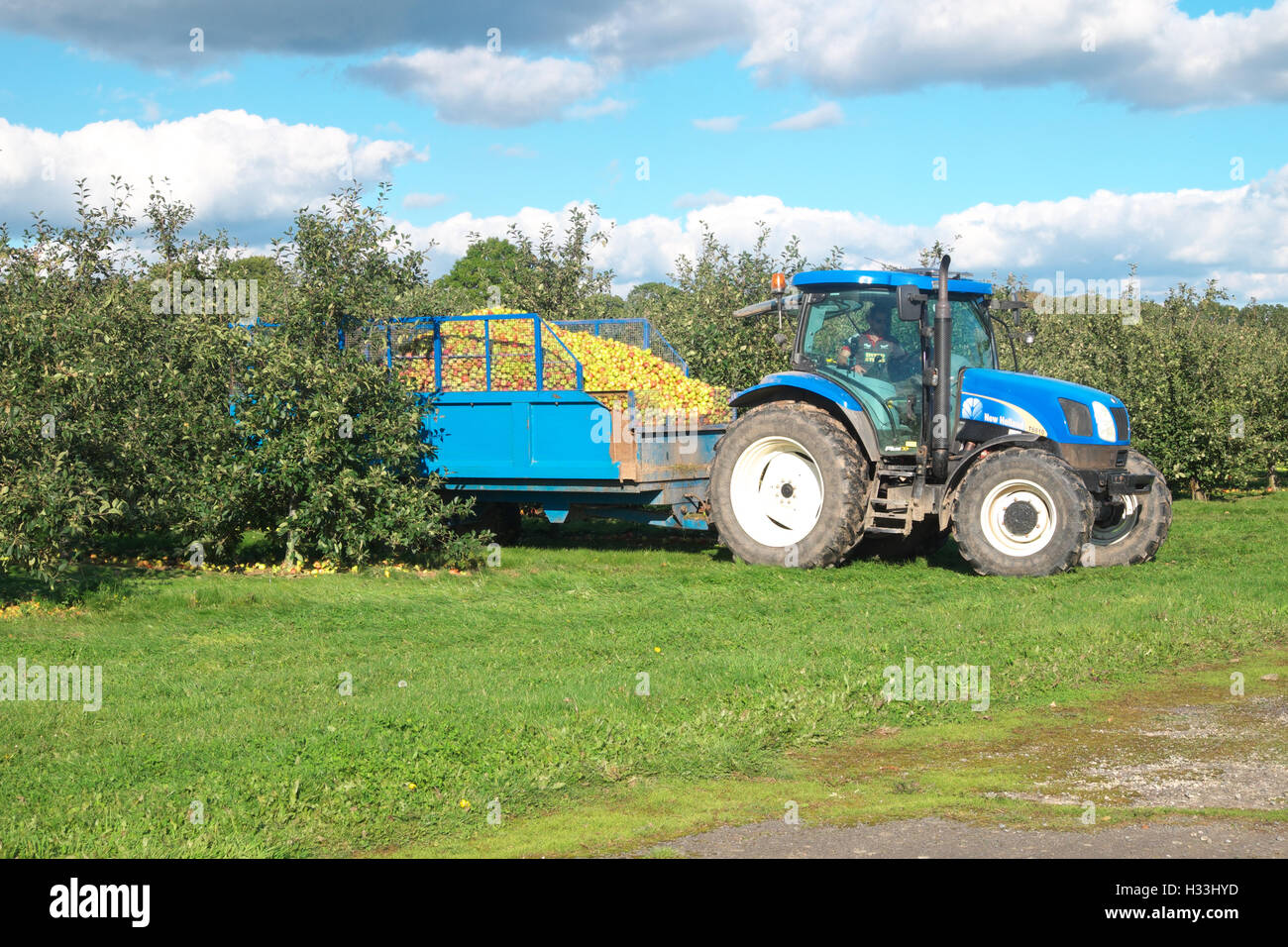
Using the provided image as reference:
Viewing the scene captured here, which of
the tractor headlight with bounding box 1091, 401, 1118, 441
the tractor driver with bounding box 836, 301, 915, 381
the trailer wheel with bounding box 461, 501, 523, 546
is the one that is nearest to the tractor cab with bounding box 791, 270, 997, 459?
the tractor driver with bounding box 836, 301, 915, 381

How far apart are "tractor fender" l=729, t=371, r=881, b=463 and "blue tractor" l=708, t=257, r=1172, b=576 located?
0.02 metres

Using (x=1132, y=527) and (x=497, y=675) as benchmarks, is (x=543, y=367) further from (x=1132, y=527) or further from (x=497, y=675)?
(x=1132, y=527)

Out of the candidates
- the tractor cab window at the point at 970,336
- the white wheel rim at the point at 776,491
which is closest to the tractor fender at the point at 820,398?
the white wheel rim at the point at 776,491

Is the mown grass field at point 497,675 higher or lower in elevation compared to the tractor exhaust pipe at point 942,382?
lower

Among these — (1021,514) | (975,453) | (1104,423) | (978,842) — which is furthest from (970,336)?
(978,842)

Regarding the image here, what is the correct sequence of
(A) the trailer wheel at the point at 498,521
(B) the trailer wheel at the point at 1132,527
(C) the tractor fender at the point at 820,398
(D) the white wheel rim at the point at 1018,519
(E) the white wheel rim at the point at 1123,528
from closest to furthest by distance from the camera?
1. (D) the white wheel rim at the point at 1018,519
2. (B) the trailer wheel at the point at 1132,527
3. (C) the tractor fender at the point at 820,398
4. (E) the white wheel rim at the point at 1123,528
5. (A) the trailer wheel at the point at 498,521

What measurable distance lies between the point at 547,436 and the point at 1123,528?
20.4 ft

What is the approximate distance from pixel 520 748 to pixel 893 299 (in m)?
7.74

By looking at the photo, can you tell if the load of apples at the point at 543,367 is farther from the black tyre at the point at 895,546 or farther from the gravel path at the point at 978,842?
the gravel path at the point at 978,842

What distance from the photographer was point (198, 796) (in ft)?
18.2

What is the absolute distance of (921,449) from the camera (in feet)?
40.5

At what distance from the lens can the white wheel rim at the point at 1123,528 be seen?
12625 mm

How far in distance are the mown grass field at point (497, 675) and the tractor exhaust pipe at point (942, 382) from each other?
119cm
